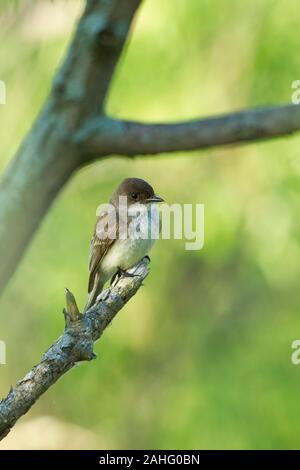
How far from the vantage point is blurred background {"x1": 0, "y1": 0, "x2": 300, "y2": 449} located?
6898 mm

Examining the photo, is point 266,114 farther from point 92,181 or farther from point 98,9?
point 92,181

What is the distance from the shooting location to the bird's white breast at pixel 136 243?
464cm

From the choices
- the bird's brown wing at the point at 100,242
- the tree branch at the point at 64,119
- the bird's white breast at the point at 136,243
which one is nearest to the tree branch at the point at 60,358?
the tree branch at the point at 64,119

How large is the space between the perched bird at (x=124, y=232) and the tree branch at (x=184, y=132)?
602 mm

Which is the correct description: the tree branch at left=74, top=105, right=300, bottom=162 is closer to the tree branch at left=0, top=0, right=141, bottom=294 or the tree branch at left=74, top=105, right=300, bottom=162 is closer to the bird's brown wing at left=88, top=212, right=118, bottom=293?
the tree branch at left=0, top=0, right=141, bottom=294

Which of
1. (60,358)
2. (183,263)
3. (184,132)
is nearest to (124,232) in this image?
(184,132)

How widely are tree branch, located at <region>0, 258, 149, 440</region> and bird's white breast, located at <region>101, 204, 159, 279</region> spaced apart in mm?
1390

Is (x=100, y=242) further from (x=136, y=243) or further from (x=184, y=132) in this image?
(x=184, y=132)

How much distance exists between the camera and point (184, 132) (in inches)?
155

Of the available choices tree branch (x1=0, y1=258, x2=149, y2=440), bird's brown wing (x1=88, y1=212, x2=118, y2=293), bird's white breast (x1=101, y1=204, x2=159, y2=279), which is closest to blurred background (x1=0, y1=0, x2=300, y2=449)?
bird's brown wing (x1=88, y1=212, x2=118, y2=293)

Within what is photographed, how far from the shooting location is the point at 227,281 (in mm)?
8055
